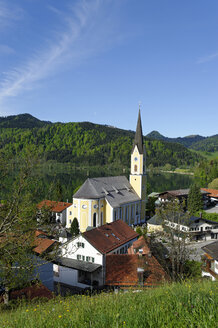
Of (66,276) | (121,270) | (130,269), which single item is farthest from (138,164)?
(130,269)

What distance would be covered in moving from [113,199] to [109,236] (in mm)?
12794

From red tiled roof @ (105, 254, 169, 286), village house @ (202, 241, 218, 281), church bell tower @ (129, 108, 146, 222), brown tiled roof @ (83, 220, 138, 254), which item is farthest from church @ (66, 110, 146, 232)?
village house @ (202, 241, 218, 281)

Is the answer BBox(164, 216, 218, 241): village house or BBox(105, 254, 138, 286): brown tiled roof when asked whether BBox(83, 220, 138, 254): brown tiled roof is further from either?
BBox(164, 216, 218, 241): village house

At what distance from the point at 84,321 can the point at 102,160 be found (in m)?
190

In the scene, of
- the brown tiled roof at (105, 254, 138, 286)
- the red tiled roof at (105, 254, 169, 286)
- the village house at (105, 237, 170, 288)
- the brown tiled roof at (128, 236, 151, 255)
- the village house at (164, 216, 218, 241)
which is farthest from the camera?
the village house at (164, 216, 218, 241)

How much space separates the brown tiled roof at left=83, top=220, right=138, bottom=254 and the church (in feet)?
22.6

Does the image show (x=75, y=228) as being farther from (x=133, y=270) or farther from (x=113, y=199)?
(x=133, y=270)

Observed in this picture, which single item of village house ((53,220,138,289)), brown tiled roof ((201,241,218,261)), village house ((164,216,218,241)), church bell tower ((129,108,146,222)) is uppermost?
church bell tower ((129,108,146,222))

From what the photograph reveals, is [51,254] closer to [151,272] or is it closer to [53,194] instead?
[53,194]

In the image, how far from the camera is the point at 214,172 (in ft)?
364

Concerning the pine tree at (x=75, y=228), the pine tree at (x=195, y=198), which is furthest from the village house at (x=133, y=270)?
the pine tree at (x=195, y=198)

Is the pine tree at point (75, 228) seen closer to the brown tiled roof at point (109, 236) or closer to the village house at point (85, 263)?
the brown tiled roof at point (109, 236)

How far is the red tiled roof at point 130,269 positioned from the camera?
58.5 ft

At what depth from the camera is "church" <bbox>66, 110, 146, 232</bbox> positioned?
35750 mm
